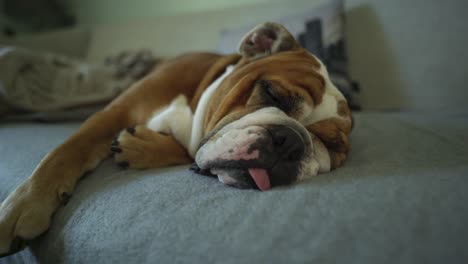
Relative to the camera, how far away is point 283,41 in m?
1.39

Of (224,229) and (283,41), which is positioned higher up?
(283,41)

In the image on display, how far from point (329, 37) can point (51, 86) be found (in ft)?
6.37

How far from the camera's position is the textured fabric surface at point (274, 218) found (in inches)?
23.5

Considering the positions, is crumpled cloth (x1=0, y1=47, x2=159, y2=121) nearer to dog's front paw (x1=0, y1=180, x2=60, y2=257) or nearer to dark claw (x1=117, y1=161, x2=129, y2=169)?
dark claw (x1=117, y1=161, x2=129, y2=169)

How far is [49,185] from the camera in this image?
979 millimetres

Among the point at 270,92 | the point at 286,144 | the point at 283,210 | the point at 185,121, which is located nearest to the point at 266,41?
the point at 270,92

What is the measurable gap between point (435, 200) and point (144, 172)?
86cm

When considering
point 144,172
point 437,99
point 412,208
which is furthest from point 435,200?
point 437,99

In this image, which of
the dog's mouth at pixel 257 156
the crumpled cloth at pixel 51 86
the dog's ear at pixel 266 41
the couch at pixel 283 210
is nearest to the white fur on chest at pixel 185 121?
the dog's ear at pixel 266 41

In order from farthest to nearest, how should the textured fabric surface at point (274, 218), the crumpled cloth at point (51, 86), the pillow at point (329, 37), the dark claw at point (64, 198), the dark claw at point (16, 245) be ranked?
the pillow at point (329, 37) < the crumpled cloth at point (51, 86) < the dark claw at point (64, 198) < the dark claw at point (16, 245) < the textured fabric surface at point (274, 218)

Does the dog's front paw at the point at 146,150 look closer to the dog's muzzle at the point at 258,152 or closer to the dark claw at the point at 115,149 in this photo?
the dark claw at the point at 115,149

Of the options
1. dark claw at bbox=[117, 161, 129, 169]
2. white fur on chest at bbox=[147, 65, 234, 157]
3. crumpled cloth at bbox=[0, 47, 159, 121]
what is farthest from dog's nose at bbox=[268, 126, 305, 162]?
crumpled cloth at bbox=[0, 47, 159, 121]

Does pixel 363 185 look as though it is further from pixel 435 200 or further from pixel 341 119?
pixel 341 119

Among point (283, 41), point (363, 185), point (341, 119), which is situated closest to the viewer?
point (363, 185)
